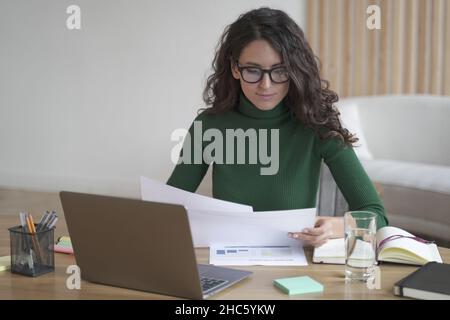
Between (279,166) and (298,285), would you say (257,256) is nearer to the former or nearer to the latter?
(298,285)

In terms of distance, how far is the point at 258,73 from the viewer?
6.40 feet

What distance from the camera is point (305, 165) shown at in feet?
6.98

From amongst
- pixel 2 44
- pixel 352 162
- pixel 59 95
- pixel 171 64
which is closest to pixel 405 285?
pixel 352 162

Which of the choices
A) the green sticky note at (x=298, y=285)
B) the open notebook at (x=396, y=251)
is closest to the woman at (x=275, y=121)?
the open notebook at (x=396, y=251)

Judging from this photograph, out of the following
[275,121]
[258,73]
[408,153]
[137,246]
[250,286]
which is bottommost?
[408,153]

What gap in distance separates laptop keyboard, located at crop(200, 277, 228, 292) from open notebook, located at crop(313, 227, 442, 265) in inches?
11.0

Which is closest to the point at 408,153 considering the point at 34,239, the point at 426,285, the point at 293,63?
the point at 293,63

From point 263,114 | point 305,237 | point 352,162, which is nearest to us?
point 305,237

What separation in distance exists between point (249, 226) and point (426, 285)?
0.46 meters

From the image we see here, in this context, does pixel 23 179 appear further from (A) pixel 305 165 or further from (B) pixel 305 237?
(B) pixel 305 237

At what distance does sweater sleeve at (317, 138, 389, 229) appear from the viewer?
195 cm

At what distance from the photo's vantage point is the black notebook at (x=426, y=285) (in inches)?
51.9

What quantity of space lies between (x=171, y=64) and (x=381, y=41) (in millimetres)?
1602
